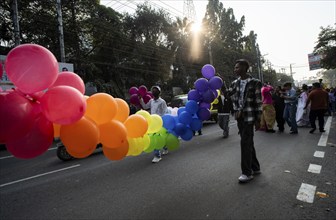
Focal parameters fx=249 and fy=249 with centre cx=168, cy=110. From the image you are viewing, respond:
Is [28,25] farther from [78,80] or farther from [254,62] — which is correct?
[254,62]

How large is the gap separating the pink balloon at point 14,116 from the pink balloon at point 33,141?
6 centimetres

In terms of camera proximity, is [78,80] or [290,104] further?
[290,104]

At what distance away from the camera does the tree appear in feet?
80.4

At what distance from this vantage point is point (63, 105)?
5.34ft

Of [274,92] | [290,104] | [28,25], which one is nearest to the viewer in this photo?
[290,104]

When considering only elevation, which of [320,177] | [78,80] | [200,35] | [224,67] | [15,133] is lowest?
[320,177]

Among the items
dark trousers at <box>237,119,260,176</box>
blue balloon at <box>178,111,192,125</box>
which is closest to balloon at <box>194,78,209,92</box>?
blue balloon at <box>178,111,192,125</box>

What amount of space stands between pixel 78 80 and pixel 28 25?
16.3 metres

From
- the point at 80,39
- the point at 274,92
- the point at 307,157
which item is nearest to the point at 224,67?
the point at 80,39

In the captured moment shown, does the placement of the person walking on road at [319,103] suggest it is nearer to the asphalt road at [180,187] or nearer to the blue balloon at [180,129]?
the asphalt road at [180,187]

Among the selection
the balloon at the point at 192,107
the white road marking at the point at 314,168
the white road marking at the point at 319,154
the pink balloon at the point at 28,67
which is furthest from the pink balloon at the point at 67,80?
the white road marking at the point at 319,154

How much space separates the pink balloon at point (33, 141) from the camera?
1.65m

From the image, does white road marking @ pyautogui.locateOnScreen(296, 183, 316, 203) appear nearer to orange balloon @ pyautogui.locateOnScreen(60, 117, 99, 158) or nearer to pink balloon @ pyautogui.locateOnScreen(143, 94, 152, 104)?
orange balloon @ pyautogui.locateOnScreen(60, 117, 99, 158)

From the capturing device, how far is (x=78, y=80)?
208 cm
